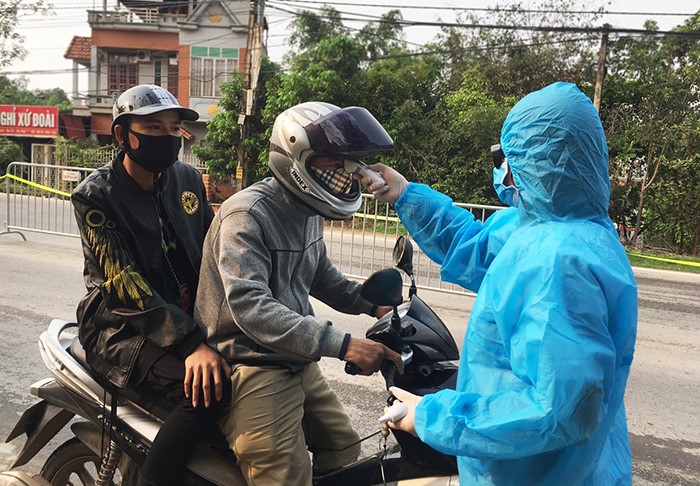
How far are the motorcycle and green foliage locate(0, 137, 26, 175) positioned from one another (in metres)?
28.6

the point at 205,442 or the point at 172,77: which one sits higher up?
the point at 172,77

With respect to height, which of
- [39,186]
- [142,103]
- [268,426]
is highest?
[142,103]

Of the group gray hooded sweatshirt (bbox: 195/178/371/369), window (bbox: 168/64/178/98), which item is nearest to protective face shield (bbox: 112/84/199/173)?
gray hooded sweatshirt (bbox: 195/178/371/369)

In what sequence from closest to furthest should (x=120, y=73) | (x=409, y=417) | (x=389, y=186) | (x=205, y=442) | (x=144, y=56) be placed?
(x=409, y=417), (x=205, y=442), (x=389, y=186), (x=144, y=56), (x=120, y=73)

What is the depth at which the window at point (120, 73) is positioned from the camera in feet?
102

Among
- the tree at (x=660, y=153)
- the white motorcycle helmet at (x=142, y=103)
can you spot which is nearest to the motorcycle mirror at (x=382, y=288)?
the white motorcycle helmet at (x=142, y=103)

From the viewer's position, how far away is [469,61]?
2181cm

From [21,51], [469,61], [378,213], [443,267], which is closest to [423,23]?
[469,61]

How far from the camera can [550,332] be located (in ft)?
4.27

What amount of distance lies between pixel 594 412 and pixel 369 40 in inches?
878

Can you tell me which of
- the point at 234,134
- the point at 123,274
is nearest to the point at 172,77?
the point at 234,134

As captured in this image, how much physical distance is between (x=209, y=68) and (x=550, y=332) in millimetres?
29173

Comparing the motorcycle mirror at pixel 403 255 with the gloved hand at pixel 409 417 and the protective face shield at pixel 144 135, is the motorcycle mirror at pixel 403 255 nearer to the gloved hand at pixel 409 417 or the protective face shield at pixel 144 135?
the gloved hand at pixel 409 417

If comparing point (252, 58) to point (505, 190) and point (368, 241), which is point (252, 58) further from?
point (505, 190)
